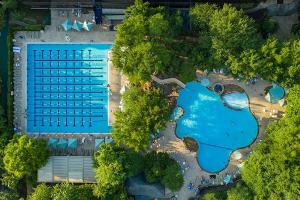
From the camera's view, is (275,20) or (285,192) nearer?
(285,192)

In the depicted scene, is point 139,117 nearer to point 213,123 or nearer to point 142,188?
point 142,188

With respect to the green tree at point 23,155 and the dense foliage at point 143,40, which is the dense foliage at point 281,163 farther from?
the green tree at point 23,155

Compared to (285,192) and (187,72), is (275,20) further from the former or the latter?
(285,192)

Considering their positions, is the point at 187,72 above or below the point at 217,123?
above

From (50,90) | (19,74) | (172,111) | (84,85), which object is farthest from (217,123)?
(19,74)

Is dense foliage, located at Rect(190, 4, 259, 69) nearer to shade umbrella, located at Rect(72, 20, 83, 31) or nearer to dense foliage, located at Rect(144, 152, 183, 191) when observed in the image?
dense foliage, located at Rect(144, 152, 183, 191)

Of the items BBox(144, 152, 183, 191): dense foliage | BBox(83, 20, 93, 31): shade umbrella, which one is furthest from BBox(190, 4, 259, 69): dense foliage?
BBox(83, 20, 93, 31): shade umbrella
